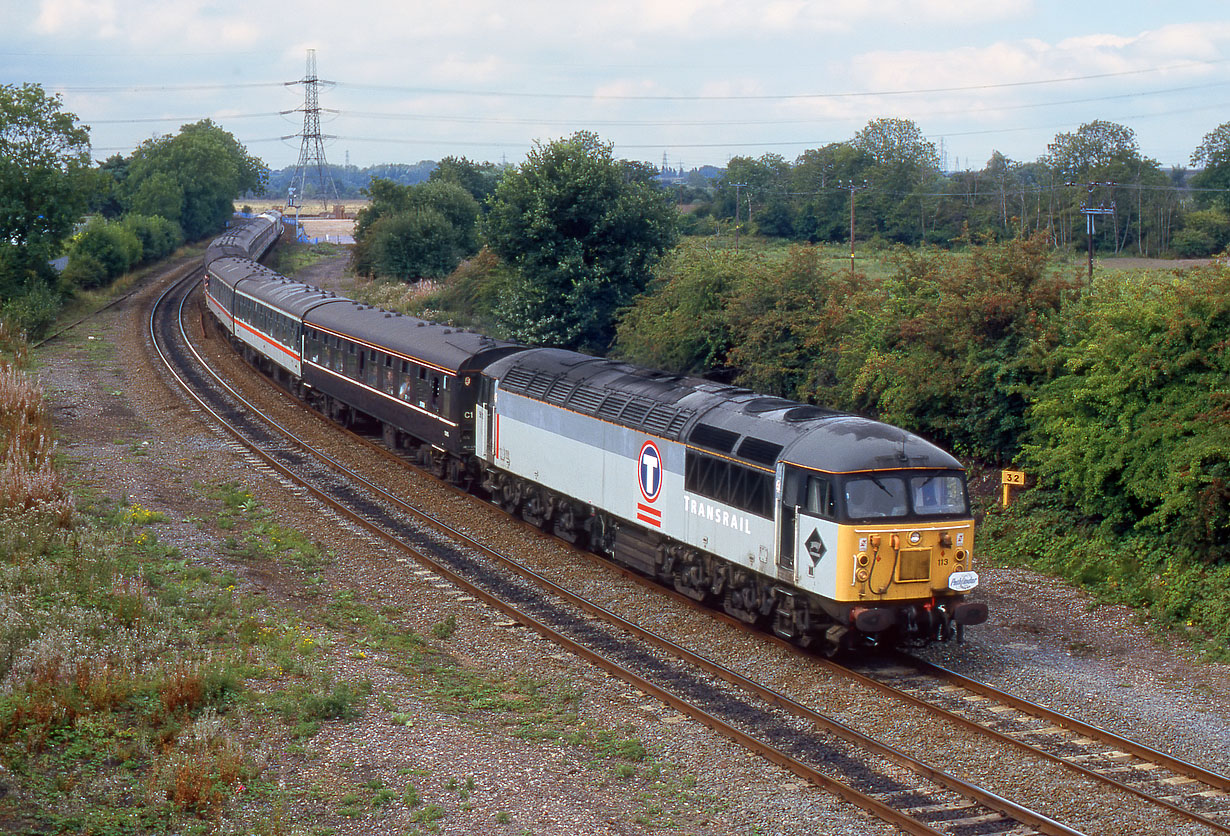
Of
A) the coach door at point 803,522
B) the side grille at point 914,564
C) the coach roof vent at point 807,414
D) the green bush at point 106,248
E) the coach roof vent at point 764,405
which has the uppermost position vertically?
the green bush at point 106,248

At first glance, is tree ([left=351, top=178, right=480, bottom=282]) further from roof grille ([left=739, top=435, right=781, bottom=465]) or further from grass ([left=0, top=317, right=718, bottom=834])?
roof grille ([left=739, top=435, right=781, bottom=465])

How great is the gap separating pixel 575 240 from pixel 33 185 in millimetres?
30230

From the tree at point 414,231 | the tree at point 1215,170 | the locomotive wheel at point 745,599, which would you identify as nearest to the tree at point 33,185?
the tree at point 414,231

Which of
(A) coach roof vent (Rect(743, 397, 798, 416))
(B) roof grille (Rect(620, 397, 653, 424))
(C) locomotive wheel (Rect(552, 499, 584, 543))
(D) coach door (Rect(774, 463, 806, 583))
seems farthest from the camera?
(C) locomotive wheel (Rect(552, 499, 584, 543))

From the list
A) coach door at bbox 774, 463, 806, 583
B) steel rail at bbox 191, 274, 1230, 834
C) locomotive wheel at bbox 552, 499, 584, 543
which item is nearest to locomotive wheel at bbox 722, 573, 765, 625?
steel rail at bbox 191, 274, 1230, 834

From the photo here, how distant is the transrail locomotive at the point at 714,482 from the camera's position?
14.1 m

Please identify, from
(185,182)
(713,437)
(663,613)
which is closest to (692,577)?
(663,613)

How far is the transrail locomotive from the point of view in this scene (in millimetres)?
14062

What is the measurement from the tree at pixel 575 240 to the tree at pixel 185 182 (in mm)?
67216

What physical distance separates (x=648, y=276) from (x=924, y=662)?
24.9 m

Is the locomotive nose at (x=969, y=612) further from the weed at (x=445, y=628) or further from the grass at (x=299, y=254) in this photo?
the grass at (x=299, y=254)

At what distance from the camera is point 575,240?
37.6 meters

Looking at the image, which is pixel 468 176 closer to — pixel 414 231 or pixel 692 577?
pixel 414 231

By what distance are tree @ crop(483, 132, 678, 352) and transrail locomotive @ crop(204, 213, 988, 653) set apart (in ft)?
34.6
